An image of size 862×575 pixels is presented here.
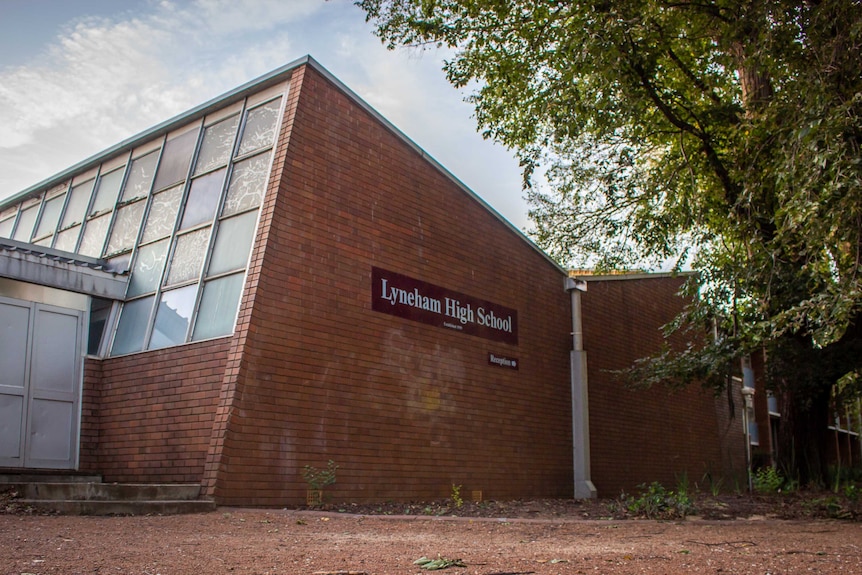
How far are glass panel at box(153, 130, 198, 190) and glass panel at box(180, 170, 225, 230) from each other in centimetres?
48

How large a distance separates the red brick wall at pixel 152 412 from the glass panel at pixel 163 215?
1.99m

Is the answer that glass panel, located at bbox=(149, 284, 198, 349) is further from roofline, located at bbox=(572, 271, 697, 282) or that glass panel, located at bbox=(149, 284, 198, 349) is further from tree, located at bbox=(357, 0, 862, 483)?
roofline, located at bbox=(572, 271, 697, 282)

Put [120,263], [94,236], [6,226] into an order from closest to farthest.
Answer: [120,263]
[94,236]
[6,226]

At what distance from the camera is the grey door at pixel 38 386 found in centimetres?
1067

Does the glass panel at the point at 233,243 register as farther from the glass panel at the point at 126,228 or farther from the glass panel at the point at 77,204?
the glass panel at the point at 77,204

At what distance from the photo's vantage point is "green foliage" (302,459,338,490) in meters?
10.2

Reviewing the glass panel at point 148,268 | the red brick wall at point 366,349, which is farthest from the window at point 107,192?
the red brick wall at point 366,349

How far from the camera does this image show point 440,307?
504 inches

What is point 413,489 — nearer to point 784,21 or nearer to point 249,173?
point 249,173

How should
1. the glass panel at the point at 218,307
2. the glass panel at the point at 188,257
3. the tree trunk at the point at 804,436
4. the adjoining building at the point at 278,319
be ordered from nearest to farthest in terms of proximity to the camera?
the adjoining building at the point at 278,319 → the glass panel at the point at 218,307 → the glass panel at the point at 188,257 → the tree trunk at the point at 804,436

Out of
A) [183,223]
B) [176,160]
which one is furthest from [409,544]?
[176,160]

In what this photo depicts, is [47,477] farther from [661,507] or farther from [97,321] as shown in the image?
[661,507]

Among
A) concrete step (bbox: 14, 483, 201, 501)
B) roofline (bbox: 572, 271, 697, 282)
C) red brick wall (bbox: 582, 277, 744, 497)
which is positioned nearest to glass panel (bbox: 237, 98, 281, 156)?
concrete step (bbox: 14, 483, 201, 501)

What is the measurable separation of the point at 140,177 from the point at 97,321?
2600 millimetres
